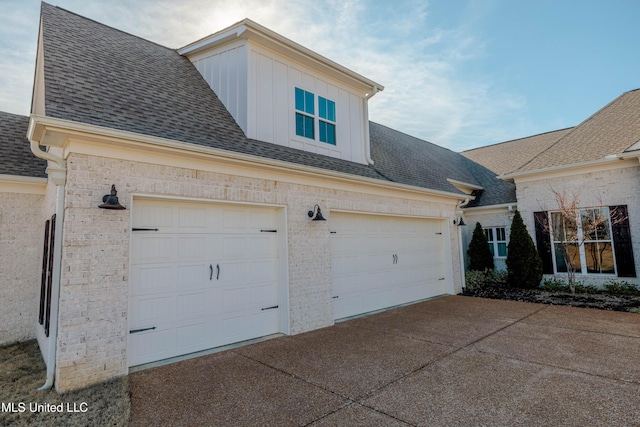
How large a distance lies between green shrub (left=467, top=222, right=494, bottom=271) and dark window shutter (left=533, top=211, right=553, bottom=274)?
171 cm

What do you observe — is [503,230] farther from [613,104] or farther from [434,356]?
[434,356]

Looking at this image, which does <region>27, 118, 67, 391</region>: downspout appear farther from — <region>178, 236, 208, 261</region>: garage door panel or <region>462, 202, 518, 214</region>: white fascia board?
<region>462, 202, 518, 214</region>: white fascia board

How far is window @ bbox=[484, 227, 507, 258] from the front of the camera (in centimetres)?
1239

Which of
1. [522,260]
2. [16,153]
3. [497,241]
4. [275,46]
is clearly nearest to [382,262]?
[275,46]

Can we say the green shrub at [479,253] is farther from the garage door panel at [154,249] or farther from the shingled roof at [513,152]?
the garage door panel at [154,249]

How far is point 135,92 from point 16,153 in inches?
114

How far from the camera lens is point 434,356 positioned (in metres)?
4.61

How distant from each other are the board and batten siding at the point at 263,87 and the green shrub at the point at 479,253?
23.8 feet

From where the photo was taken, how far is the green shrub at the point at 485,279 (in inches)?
427

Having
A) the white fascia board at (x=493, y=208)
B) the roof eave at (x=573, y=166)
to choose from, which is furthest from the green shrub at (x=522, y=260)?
the roof eave at (x=573, y=166)

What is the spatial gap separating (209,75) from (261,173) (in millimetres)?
3221

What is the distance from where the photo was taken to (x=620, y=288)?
9.16m

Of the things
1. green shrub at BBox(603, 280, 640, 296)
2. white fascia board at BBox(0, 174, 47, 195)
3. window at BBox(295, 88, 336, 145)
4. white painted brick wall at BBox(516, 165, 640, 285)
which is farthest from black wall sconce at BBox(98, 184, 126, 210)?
green shrub at BBox(603, 280, 640, 296)

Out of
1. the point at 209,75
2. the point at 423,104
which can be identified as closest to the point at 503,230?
the point at 423,104
